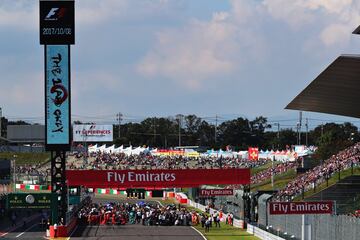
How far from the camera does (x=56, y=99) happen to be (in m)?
52.9

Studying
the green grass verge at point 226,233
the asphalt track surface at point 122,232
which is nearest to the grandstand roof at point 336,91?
the green grass verge at point 226,233

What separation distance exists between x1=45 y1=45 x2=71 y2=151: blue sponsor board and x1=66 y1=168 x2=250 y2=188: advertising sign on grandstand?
7.03 feet

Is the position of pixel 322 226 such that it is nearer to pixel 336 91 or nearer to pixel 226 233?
pixel 226 233

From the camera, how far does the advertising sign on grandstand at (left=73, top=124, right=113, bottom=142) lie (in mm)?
172875

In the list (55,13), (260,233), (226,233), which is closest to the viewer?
(260,233)

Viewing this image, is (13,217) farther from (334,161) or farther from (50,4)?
(334,161)

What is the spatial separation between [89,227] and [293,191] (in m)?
15.2

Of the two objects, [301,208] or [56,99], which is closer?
[301,208]

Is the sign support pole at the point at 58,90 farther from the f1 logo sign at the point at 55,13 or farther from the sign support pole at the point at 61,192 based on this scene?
the f1 logo sign at the point at 55,13

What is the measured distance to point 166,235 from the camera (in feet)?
166

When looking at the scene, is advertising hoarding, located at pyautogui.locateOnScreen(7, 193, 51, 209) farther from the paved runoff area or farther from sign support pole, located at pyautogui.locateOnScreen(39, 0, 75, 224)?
the paved runoff area

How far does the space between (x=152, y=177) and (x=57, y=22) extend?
36.8ft

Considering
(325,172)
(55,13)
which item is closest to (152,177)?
(55,13)

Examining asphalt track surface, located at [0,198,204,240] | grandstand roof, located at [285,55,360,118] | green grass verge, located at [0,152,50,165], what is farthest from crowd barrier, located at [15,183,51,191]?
grandstand roof, located at [285,55,360,118]
